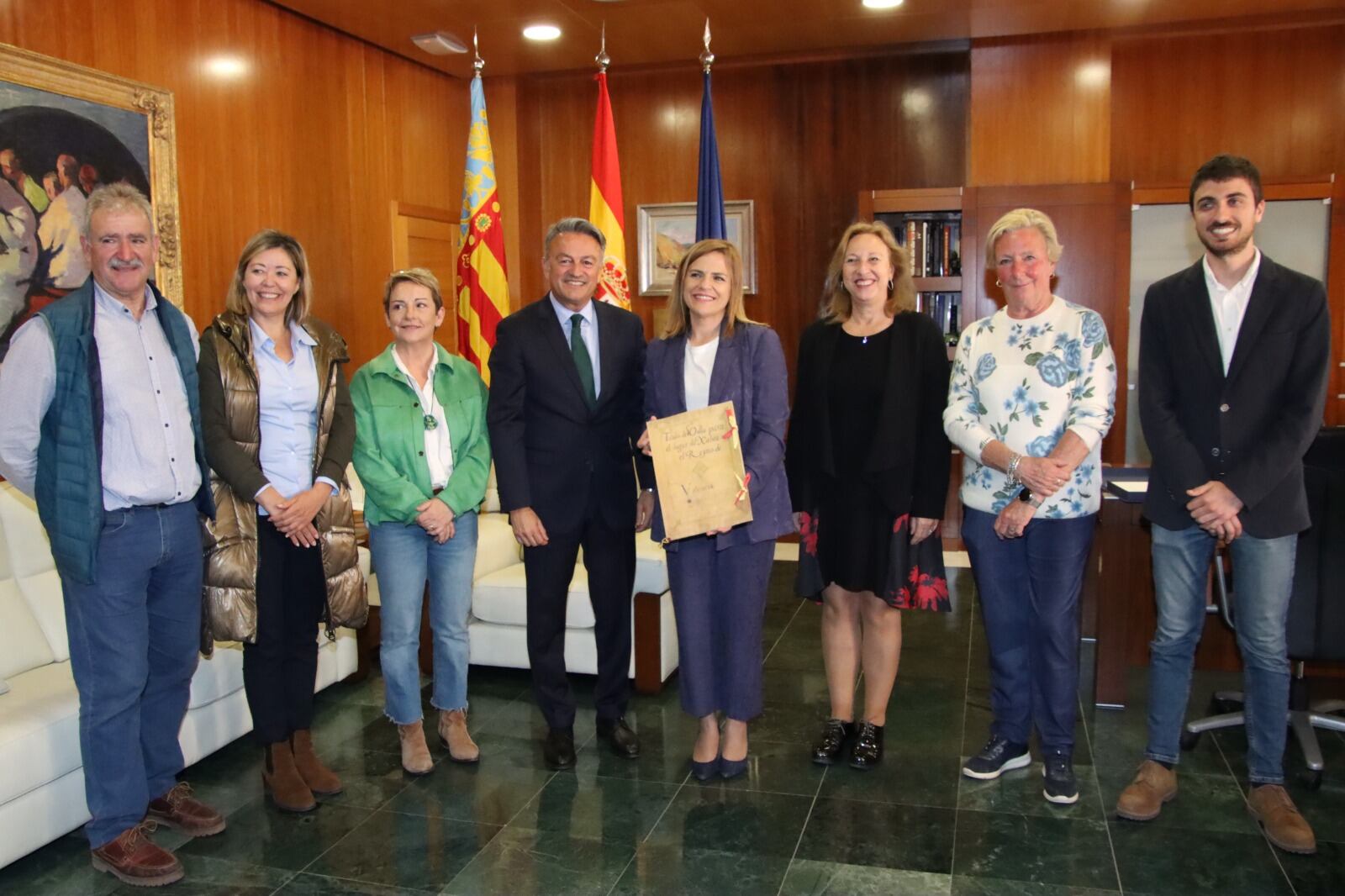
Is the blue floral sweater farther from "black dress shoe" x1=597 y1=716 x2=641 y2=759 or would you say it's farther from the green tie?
"black dress shoe" x1=597 y1=716 x2=641 y2=759

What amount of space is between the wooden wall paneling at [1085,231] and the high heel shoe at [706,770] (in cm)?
389

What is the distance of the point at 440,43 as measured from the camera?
19.3ft

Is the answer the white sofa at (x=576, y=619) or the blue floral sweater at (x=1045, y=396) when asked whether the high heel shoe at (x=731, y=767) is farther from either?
the blue floral sweater at (x=1045, y=396)

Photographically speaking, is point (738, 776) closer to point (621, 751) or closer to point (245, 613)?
Result: point (621, 751)

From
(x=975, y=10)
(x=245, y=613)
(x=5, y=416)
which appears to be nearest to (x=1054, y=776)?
(x=245, y=613)

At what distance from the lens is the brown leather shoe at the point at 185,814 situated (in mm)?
2908

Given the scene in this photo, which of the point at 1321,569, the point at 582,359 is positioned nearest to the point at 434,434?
the point at 582,359

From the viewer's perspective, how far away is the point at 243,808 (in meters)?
3.08

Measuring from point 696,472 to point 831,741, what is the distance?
103 centimetres

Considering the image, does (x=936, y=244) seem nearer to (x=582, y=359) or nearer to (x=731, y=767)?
(x=582, y=359)

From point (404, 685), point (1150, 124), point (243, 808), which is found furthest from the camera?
point (1150, 124)

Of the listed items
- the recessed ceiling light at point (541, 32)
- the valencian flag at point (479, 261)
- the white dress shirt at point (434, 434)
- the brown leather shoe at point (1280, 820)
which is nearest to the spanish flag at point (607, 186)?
the recessed ceiling light at point (541, 32)

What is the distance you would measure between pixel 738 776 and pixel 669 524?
866mm

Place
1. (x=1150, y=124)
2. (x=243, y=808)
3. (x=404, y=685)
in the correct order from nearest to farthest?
(x=243, y=808) < (x=404, y=685) < (x=1150, y=124)
